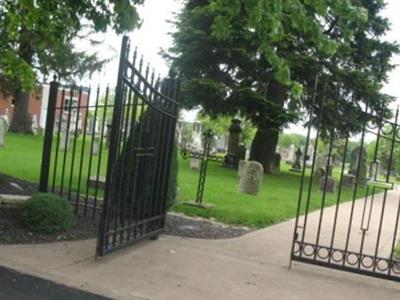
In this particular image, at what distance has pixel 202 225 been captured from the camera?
9758 mm

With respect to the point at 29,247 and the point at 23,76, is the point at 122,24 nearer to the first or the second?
the point at 23,76

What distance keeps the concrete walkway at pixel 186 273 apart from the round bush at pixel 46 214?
489 mm

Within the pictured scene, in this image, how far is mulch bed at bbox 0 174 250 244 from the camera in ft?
23.4

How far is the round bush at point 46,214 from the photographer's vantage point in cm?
733

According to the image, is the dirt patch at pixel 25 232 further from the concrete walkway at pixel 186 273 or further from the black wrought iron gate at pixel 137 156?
the black wrought iron gate at pixel 137 156

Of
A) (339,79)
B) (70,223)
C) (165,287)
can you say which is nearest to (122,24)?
(70,223)

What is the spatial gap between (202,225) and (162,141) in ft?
9.01

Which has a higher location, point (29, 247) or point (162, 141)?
point (162, 141)

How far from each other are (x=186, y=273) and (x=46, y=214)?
2235 mm

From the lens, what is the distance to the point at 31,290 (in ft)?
16.8

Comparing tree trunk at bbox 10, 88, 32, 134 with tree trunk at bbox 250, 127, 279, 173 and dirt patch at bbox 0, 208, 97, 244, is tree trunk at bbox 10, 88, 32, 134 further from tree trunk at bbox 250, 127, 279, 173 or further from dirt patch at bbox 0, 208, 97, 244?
dirt patch at bbox 0, 208, 97, 244

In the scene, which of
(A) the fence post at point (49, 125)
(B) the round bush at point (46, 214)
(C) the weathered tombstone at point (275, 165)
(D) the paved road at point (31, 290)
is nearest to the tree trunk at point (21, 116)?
(C) the weathered tombstone at point (275, 165)

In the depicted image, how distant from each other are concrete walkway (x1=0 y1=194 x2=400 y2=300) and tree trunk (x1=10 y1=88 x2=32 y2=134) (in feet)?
93.0

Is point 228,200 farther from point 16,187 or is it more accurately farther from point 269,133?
point 269,133
